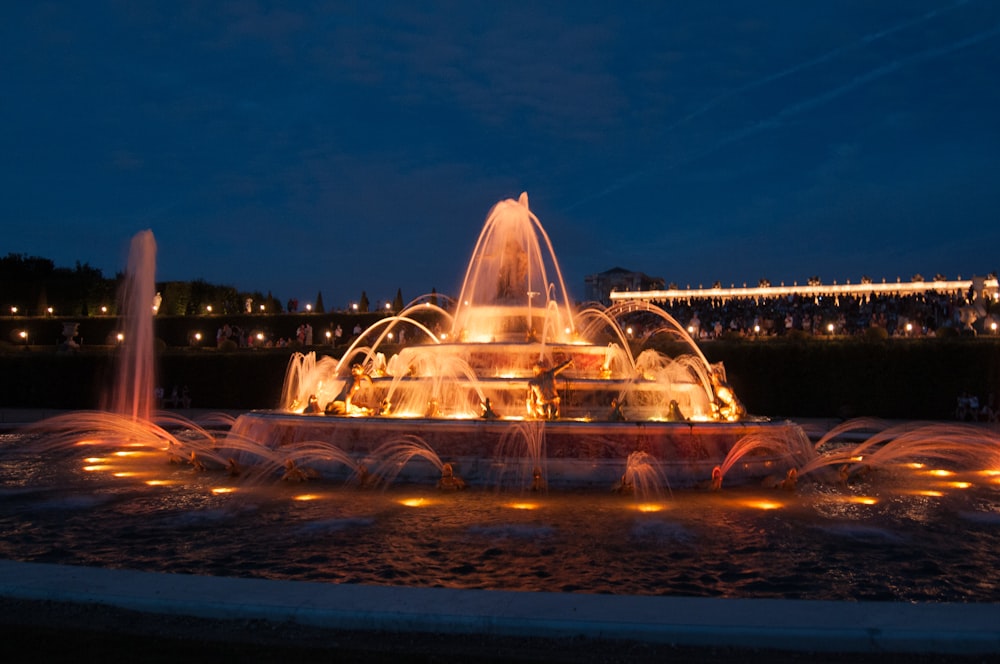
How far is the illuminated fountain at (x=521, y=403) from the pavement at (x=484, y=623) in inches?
258

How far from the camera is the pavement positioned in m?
5.03

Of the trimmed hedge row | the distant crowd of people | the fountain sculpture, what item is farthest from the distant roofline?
the fountain sculpture

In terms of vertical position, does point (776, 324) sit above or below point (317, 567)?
above

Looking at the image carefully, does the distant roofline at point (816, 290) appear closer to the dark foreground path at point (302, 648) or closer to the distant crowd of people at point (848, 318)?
the distant crowd of people at point (848, 318)

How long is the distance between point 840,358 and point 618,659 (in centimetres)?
2589

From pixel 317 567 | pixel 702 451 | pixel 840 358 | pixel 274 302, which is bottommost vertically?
pixel 317 567

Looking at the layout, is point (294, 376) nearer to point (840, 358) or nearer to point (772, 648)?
point (840, 358)

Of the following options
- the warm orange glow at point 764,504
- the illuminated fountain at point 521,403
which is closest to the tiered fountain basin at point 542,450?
the illuminated fountain at point 521,403

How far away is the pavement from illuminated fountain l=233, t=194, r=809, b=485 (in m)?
6.54

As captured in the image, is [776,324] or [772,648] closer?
[772,648]

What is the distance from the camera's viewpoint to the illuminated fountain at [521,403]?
12461 millimetres

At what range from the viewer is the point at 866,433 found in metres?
22.6

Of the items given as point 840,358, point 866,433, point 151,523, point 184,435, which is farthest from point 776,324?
point 151,523

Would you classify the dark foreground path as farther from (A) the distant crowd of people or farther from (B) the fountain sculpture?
(A) the distant crowd of people
